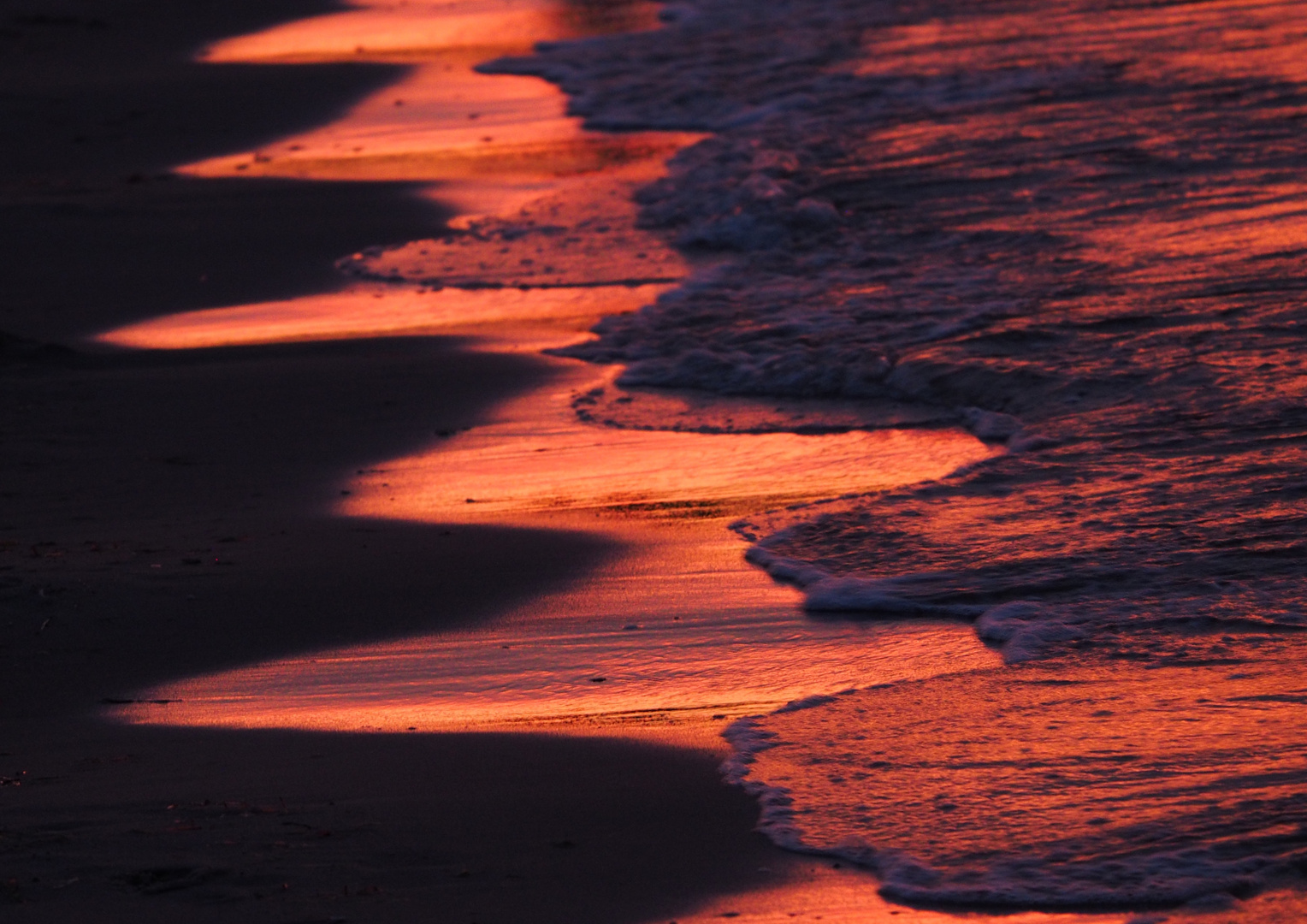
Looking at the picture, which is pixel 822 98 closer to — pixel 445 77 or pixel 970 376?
pixel 445 77

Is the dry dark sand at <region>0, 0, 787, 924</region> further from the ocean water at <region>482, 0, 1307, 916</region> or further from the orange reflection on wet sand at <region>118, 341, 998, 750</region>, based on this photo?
the ocean water at <region>482, 0, 1307, 916</region>

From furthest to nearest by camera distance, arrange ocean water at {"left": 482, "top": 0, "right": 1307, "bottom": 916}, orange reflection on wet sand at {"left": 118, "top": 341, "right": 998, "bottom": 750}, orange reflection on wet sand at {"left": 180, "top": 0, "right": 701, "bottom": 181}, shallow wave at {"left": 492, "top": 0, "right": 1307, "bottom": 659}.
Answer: orange reflection on wet sand at {"left": 180, "top": 0, "right": 701, "bottom": 181} < shallow wave at {"left": 492, "top": 0, "right": 1307, "bottom": 659} < orange reflection on wet sand at {"left": 118, "top": 341, "right": 998, "bottom": 750} < ocean water at {"left": 482, "top": 0, "right": 1307, "bottom": 916}

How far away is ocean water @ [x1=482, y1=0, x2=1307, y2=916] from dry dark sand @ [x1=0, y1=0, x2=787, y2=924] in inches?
20.7

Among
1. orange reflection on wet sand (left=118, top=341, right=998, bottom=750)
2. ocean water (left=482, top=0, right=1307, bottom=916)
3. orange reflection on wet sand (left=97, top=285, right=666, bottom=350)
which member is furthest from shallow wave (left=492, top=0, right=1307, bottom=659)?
orange reflection on wet sand (left=97, top=285, right=666, bottom=350)

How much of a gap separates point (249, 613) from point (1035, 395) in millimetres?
3374

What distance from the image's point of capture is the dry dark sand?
11.6 feet

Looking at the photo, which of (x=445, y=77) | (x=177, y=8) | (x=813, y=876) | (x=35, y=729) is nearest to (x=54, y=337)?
(x=35, y=729)

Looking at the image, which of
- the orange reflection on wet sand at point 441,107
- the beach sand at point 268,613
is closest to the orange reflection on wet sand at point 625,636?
the beach sand at point 268,613

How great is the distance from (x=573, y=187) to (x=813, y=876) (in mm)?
8207

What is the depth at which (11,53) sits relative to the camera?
50.9 feet

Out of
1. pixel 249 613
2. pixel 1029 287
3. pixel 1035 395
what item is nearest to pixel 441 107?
pixel 1029 287

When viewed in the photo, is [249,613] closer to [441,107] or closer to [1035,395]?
[1035,395]

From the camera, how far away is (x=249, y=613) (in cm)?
506

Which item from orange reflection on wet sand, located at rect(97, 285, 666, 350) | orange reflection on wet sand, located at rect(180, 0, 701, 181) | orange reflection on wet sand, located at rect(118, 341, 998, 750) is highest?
orange reflection on wet sand, located at rect(180, 0, 701, 181)
